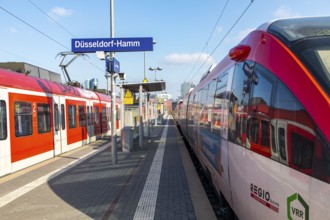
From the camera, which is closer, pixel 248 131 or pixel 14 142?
pixel 248 131

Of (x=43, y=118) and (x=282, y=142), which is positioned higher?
(x=43, y=118)

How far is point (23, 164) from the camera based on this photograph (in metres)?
11.1

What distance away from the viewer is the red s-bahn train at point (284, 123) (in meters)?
2.47

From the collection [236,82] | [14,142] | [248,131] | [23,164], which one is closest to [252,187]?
[248,131]

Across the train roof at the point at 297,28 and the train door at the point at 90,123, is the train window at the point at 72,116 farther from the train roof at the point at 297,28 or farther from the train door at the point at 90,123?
the train roof at the point at 297,28

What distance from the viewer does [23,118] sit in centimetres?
1102

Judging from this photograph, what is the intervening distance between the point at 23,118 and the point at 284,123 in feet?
31.1

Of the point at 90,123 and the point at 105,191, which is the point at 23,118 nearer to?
the point at 105,191

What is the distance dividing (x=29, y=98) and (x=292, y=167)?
10.1 m

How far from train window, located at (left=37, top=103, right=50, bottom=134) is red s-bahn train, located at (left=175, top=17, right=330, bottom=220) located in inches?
370

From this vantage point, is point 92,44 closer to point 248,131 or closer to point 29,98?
point 29,98

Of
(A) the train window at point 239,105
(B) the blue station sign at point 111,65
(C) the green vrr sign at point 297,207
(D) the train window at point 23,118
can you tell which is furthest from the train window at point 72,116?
(C) the green vrr sign at point 297,207

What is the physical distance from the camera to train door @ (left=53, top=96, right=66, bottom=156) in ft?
46.7

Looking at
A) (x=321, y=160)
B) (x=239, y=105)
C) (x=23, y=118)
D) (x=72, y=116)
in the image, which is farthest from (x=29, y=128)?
(x=321, y=160)
